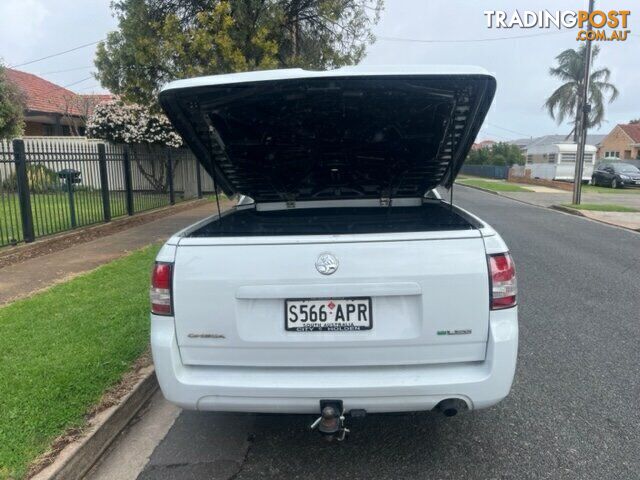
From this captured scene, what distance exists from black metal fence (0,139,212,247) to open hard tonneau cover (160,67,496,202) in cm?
581

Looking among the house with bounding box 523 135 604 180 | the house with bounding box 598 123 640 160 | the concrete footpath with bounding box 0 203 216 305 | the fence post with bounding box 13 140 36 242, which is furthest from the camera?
the house with bounding box 598 123 640 160

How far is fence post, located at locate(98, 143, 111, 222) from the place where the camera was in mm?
10758

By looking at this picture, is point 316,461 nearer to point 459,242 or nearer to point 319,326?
point 319,326

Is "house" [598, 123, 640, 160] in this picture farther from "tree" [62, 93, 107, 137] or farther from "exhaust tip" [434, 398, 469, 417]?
"exhaust tip" [434, 398, 469, 417]

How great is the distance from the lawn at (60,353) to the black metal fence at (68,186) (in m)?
2.89

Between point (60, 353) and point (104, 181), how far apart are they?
301 inches

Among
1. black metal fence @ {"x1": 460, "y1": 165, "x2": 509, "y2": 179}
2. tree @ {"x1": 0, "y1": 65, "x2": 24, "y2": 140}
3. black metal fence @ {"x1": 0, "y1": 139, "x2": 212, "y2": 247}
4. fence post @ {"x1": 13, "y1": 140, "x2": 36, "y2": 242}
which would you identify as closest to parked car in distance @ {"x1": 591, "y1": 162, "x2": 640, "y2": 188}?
black metal fence @ {"x1": 460, "y1": 165, "x2": 509, "y2": 179}

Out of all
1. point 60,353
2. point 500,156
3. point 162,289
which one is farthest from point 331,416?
point 500,156

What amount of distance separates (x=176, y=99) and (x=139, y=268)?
4.50 m

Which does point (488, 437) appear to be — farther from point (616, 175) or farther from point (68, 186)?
point (616, 175)

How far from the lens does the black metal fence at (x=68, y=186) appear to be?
8.19 m

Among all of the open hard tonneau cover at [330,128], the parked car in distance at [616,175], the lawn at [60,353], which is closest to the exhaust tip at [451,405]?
the open hard tonneau cover at [330,128]

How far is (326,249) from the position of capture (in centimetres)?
246

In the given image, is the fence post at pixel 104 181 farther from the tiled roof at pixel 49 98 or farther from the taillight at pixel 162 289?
the tiled roof at pixel 49 98
